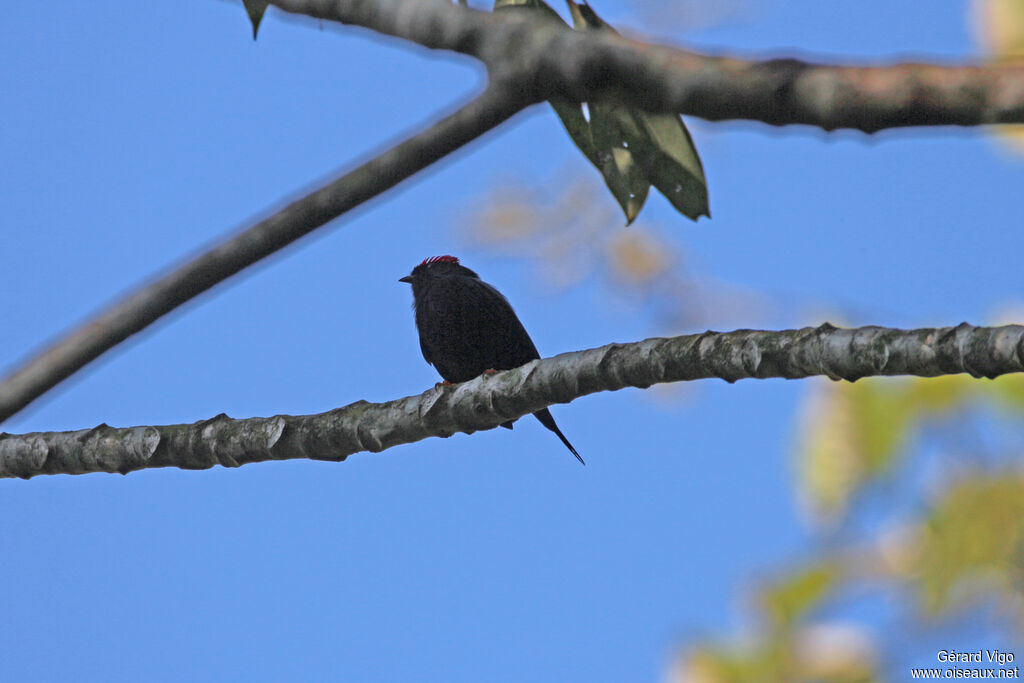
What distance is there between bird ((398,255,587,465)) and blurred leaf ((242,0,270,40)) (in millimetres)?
3096

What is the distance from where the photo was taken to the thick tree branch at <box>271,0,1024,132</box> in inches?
46.9

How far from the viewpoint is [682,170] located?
8.34 ft

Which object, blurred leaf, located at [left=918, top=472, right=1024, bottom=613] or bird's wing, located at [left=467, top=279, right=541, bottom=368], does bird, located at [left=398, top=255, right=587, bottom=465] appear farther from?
blurred leaf, located at [left=918, top=472, right=1024, bottom=613]

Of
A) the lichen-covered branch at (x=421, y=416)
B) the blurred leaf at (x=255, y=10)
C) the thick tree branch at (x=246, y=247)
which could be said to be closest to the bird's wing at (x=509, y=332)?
the lichen-covered branch at (x=421, y=416)

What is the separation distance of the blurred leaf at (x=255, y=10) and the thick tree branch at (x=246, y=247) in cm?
114

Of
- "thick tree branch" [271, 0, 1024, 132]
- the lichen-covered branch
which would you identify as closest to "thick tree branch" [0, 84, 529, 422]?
"thick tree branch" [271, 0, 1024, 132]

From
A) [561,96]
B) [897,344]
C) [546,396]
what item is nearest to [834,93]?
[561,96]

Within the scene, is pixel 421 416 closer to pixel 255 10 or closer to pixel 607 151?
pixel 607 151

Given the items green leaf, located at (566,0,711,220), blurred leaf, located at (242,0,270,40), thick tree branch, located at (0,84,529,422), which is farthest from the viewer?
blurred leaf, located at (242,0,270,40)

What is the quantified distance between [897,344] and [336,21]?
1.39 metres

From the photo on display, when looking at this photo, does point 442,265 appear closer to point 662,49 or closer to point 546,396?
point 546,396

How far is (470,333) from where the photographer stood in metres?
5.65

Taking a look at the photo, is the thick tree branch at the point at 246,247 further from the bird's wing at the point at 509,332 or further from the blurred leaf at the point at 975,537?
the bird's wing at the point at 509,332


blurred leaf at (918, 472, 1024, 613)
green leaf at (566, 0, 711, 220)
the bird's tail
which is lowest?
blurred leaf at (918, 472, 1024, 613)
